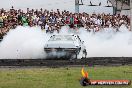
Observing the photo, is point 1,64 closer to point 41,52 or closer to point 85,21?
point 41,52

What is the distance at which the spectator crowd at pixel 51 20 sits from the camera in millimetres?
25234

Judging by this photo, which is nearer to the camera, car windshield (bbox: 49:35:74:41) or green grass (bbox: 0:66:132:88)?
green grass (bbox: 0:66:132:88)

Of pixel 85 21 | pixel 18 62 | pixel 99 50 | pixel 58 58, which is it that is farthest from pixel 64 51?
pixel 85 21

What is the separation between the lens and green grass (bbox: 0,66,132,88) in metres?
13.0

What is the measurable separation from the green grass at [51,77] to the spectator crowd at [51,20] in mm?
8288

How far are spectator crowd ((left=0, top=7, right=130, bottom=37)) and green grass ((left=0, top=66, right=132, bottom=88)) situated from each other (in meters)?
8.29

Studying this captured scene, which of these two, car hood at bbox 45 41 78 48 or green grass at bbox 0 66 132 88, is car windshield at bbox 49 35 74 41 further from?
green grass at bbox 0 66 132 88

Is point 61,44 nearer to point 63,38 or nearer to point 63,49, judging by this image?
point 63,49

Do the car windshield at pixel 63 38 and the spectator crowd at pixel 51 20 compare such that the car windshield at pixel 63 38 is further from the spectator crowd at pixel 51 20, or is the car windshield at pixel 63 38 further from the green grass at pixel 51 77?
the green grass at pixel 51 77

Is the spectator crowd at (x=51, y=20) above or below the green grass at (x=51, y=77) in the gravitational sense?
above

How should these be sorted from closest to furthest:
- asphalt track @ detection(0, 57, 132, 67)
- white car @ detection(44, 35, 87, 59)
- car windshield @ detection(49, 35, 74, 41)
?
asphalt track @ detection(0, 57, 132, 67)
white car @ detection(44, 35, 87, 59)
car windshield @ detection(49, 35, 74, 41)

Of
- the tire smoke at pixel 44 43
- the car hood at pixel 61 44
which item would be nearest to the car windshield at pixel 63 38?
the car hood at pixel 61 44

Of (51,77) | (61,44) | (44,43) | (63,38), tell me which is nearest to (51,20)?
(44,43)

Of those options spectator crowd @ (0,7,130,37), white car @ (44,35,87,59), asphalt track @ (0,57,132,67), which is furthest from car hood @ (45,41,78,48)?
→ spectator crowd @ (0,7,130,37)
